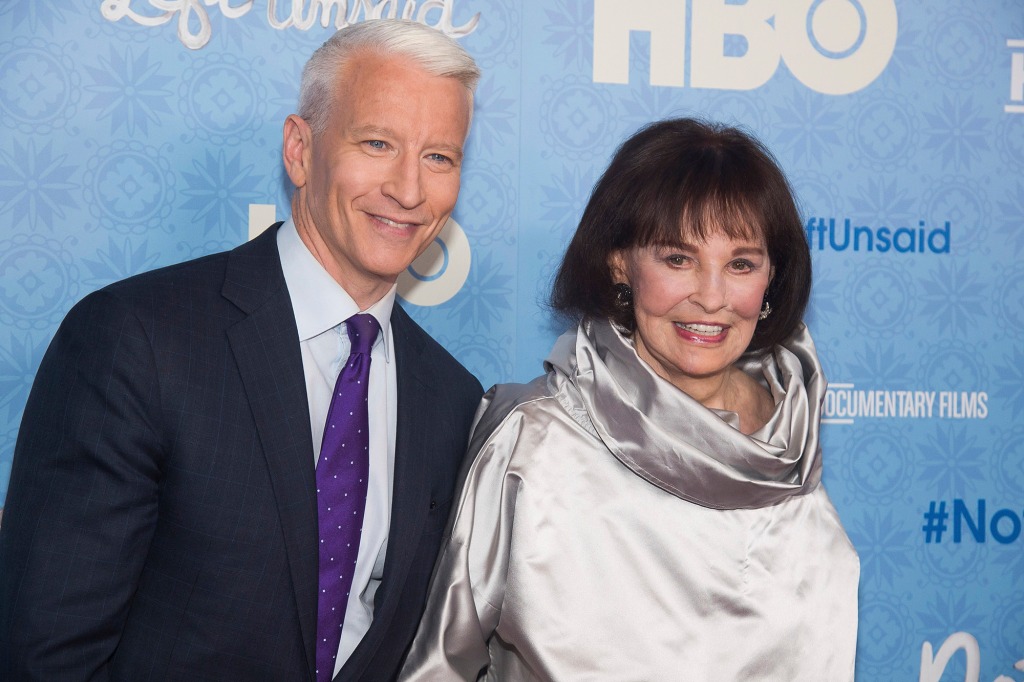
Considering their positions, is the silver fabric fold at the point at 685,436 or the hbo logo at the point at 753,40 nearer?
the silver fabric fold at the point at 685,436

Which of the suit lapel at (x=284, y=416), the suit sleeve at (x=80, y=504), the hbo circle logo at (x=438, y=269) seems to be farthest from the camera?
the hbo circle logo at (x=438, y=269)

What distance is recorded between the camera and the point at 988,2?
7.72 ft

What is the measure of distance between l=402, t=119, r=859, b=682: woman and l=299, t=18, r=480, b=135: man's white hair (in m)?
0.36

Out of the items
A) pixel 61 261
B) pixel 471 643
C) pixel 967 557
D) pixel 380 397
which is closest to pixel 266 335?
pixel 380 397

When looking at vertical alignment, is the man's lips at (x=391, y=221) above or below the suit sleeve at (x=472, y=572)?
above

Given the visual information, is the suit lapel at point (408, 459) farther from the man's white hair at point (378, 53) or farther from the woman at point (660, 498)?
the man's white hair at point (378, 53)

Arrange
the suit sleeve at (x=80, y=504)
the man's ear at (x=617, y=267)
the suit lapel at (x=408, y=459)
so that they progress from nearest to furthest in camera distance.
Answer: the suit sleeve at (x=80, y=504)
the suit lapel at (x=408, y=459)
the man's ear at (x=617, y=267)

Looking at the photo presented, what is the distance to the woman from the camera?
159cm

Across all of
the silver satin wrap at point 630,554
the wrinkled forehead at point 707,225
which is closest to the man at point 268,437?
the silver satin wrap at point 630,554

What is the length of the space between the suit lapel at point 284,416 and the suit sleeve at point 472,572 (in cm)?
23

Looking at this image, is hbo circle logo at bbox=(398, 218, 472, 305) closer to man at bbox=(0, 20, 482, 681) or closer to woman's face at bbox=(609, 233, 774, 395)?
man at bbox=(0, 20, 482, 681)

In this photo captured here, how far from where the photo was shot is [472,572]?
5.32 feet

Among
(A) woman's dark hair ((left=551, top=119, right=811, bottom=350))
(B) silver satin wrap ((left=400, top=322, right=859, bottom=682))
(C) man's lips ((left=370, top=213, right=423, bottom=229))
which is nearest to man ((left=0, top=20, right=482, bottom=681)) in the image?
(C) man's lips ((left=370, top=213, right=423, bottom=229))

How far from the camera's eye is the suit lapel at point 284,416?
1.44 m
